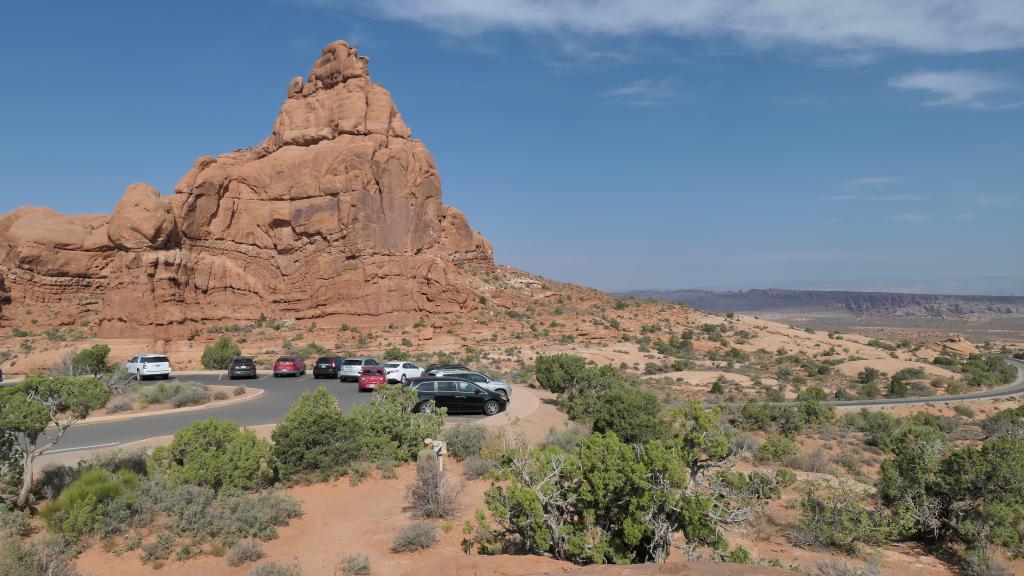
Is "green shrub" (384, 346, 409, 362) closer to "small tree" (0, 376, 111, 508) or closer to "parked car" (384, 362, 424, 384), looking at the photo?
"parked car" (384, 362, 424, 384)

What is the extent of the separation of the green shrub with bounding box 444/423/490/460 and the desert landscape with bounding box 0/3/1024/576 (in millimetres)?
107

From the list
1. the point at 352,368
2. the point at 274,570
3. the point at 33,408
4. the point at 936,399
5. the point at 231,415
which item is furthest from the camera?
the point at 936,399

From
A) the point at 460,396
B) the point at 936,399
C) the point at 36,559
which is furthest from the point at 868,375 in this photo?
the point at 36,559

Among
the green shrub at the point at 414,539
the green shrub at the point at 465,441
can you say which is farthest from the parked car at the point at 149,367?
the green shrub at the point at 414,539

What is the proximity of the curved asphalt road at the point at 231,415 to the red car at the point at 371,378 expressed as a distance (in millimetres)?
500

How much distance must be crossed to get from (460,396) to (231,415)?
25.8 feet

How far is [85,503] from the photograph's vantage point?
9531 millimetres

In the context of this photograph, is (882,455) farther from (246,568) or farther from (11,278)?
(11,278)

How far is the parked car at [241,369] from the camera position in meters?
30.7

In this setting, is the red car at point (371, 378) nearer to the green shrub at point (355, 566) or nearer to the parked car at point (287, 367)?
the parked car at point (287, 367)

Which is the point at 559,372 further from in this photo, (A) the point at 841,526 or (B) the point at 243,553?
(B) the point at 243,553

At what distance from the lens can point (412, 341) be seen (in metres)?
45.2

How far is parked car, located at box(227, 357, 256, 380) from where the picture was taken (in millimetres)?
30688

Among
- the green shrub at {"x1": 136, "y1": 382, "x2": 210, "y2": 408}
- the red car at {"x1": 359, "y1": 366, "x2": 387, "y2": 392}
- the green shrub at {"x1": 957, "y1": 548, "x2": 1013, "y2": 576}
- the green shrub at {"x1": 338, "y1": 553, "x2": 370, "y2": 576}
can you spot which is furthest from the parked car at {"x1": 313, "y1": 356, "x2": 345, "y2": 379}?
the green shrub at {"x1": 957, "y1": 548, "x2": 1013, "y2": 576}
